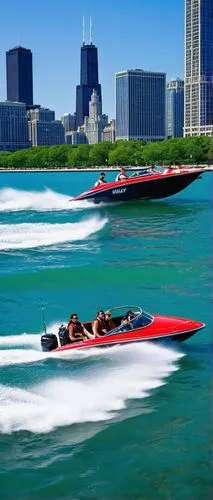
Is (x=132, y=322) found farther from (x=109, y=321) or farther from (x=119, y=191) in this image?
(x=119, y=191)

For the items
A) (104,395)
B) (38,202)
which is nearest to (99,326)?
(104,395)

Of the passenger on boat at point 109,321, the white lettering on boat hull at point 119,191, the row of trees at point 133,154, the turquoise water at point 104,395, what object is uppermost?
the row of trees at point 133,154

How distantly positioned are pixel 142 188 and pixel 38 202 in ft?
43.9

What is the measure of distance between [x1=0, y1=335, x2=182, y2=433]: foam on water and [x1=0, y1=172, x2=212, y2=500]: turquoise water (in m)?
0.02

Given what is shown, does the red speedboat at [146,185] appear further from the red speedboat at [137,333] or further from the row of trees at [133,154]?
the row of trees at [133,154]

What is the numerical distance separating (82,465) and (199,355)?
205 inches

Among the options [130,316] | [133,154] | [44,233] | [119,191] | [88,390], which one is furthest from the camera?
[133,154]

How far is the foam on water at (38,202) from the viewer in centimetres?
5197

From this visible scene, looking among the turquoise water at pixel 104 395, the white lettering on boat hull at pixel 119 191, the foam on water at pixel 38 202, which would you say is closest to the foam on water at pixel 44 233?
the white lettering on boat hull at pixel 119 191

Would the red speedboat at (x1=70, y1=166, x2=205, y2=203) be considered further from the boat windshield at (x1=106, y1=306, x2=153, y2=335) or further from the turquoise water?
the boat windshield at (x1=106, y1=306, x2=153, y2=335)

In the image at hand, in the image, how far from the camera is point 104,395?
12.5 metres

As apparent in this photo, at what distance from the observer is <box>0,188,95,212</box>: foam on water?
52.0m

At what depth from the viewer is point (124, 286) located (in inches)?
903

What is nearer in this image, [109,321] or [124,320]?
[124,320]
